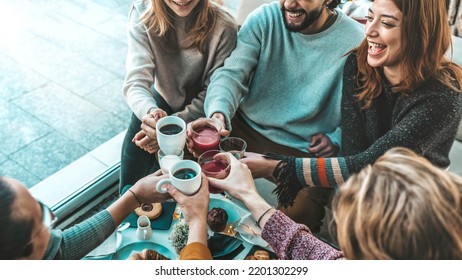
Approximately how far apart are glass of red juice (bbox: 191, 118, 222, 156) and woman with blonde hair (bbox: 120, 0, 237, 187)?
19cm

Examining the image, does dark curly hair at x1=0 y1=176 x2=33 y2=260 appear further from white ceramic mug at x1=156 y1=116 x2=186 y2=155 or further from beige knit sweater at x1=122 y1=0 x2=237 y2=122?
beige knit sweater at x1=122 y1=0 x2=237 y2=122

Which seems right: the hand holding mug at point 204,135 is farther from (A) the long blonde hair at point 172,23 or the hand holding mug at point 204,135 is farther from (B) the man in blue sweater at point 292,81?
(A) the long blonde hair at point 172,23

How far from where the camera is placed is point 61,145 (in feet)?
7.22

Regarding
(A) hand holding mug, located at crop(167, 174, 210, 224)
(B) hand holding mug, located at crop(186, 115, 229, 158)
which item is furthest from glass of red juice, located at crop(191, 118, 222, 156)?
(A) hand holding mug, located at crop(167, 174, 210, 224)

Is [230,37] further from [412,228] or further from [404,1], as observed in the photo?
[412,228]

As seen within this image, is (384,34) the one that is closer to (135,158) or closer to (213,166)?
(213,166)

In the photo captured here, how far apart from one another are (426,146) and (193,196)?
66 cm

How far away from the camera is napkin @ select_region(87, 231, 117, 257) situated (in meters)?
1.34

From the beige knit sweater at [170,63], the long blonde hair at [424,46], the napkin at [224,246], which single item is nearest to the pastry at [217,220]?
the napkin at [224,246]

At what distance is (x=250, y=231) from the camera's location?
1364 millimetres

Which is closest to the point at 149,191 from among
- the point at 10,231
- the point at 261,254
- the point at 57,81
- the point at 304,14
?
the point at 261,254

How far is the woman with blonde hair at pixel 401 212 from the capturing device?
0.82 m
